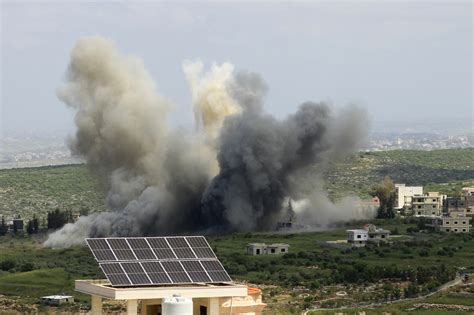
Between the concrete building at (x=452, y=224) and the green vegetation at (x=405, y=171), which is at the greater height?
the green vegetation at (x=405, y=171)

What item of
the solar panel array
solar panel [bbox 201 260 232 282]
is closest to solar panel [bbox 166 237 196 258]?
the solar panel array

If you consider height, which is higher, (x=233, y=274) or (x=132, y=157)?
(x=132, y=157)

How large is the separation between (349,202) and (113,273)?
81.6 m

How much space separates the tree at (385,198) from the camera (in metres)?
120

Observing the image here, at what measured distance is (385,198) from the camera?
12938 centimetres

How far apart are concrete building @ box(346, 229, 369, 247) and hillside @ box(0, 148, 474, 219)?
35452 millimetres

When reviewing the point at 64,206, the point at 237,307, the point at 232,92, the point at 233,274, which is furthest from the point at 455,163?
the point at 237,307

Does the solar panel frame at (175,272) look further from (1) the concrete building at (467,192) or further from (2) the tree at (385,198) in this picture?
(1) the concrete building at (467,192)

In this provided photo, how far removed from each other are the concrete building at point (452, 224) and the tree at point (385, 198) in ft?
30.3

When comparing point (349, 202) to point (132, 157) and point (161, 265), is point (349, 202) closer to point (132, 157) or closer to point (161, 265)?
point (132, 157)

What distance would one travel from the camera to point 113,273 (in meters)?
44.9

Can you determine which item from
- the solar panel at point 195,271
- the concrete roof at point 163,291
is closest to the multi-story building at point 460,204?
the solar panel at point 195,271

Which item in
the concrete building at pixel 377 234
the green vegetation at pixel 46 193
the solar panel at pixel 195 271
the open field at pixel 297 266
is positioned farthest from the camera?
the green vegetation at pixel 46 193

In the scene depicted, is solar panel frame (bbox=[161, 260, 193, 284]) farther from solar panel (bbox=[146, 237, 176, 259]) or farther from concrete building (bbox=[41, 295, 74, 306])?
concrete building (bbox=[41, 295, 74, 306])
